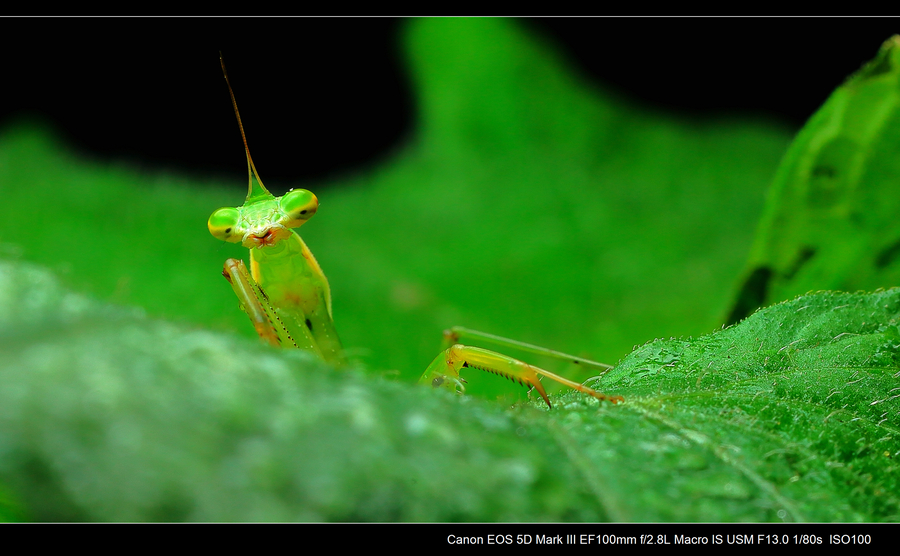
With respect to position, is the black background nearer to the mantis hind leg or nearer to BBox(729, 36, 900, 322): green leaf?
BBox(729, 36, 900, 322): green leaf

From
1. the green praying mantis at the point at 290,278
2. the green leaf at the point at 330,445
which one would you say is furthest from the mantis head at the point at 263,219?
the green leaf at the point at 330,445

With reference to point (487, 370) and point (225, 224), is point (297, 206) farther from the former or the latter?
point (487, 370)

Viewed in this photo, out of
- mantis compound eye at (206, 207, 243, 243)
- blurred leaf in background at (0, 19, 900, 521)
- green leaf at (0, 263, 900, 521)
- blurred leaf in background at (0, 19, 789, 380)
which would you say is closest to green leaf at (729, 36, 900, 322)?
blurred leaf in background at (0, 19, 789, 380)

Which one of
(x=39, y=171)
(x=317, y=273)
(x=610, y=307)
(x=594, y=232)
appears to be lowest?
(x=317, y=273)

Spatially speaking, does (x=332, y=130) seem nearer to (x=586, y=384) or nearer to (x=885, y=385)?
(x=586, y=384)

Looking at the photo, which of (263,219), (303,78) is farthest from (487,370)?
(303,78)

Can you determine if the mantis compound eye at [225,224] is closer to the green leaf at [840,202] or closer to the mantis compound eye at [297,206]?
the mantis compound eye at [297,206]
